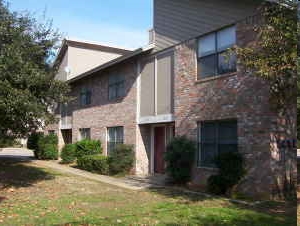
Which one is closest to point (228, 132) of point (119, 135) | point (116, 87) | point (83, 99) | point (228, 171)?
point (228, 171)

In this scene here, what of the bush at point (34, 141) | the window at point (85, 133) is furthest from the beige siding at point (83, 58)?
the window at point (85, 133)

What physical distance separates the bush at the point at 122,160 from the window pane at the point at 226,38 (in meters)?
6.81

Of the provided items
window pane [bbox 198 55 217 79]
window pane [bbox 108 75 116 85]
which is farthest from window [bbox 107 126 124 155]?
window pane [bbox 198 55 217 79]

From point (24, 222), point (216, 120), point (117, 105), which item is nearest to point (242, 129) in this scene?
point (216, 120)

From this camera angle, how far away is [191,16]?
15094mm

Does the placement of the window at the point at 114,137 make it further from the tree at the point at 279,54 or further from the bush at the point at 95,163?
the tree at the point at 279,54

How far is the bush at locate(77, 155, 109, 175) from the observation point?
18.3 m

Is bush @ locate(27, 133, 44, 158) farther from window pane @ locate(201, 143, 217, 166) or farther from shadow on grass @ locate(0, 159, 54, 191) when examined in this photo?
window pane @ locate(201, 143, 217, 166)

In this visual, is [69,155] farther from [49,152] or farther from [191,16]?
[191,16]

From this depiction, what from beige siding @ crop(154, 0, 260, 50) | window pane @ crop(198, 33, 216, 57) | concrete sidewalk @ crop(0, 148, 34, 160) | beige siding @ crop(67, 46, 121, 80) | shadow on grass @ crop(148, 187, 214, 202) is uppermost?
beige siding @ crop(67, 46, 121, 80)

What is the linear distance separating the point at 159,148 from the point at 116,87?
4.50 meters

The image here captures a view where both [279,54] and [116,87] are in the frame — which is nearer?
[279,54]

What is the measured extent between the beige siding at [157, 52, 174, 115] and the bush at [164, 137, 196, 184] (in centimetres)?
226

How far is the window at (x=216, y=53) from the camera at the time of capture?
13234 mm
